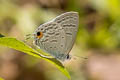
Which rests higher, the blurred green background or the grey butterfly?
the grey butterfly

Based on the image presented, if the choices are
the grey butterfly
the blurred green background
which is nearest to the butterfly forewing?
the grey butterfly

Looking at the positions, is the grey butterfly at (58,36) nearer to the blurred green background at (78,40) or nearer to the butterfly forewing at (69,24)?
the butterfly forewing at (69,24)

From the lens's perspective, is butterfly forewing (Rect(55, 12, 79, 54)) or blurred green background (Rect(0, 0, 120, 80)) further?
blurred green background (Rect(0, 0, 120, 80))

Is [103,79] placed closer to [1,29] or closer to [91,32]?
[91,32]

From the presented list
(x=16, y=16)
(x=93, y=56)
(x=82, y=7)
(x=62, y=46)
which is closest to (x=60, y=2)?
(x=82, y=7)

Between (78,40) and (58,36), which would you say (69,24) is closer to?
(58,36)

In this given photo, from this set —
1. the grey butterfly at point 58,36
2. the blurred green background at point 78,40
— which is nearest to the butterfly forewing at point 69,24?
the grey butterfly at point 58,36

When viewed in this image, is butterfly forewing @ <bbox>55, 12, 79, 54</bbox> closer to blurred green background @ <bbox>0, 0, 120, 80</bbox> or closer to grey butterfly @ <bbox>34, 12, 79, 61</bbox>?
grey butterfly @ <bbox>34, 12, 79, 61</bbox>
